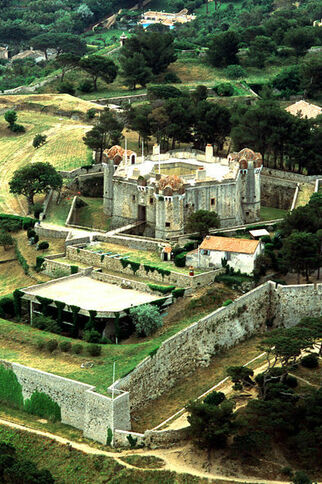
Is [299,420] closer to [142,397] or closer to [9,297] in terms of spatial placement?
[142,397]

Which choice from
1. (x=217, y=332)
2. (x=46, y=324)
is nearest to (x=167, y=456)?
(x=217, y=332)

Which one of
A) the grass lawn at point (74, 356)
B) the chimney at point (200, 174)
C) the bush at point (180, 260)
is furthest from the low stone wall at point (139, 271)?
the chimney at point (200, 174)

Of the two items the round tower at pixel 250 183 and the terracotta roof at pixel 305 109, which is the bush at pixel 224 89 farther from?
the round tower at pixel 250 183

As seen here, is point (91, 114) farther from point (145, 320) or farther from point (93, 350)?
point (93, 350)

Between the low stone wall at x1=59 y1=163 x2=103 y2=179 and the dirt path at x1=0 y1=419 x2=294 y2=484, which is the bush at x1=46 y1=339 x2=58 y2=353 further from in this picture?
the low stone wall at x1=59 y1=163 x2=103 y2=179

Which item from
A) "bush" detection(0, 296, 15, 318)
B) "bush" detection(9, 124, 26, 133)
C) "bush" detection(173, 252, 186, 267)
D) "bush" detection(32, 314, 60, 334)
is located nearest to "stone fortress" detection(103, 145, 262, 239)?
"bush" detection(173, 252, 186, 267)
